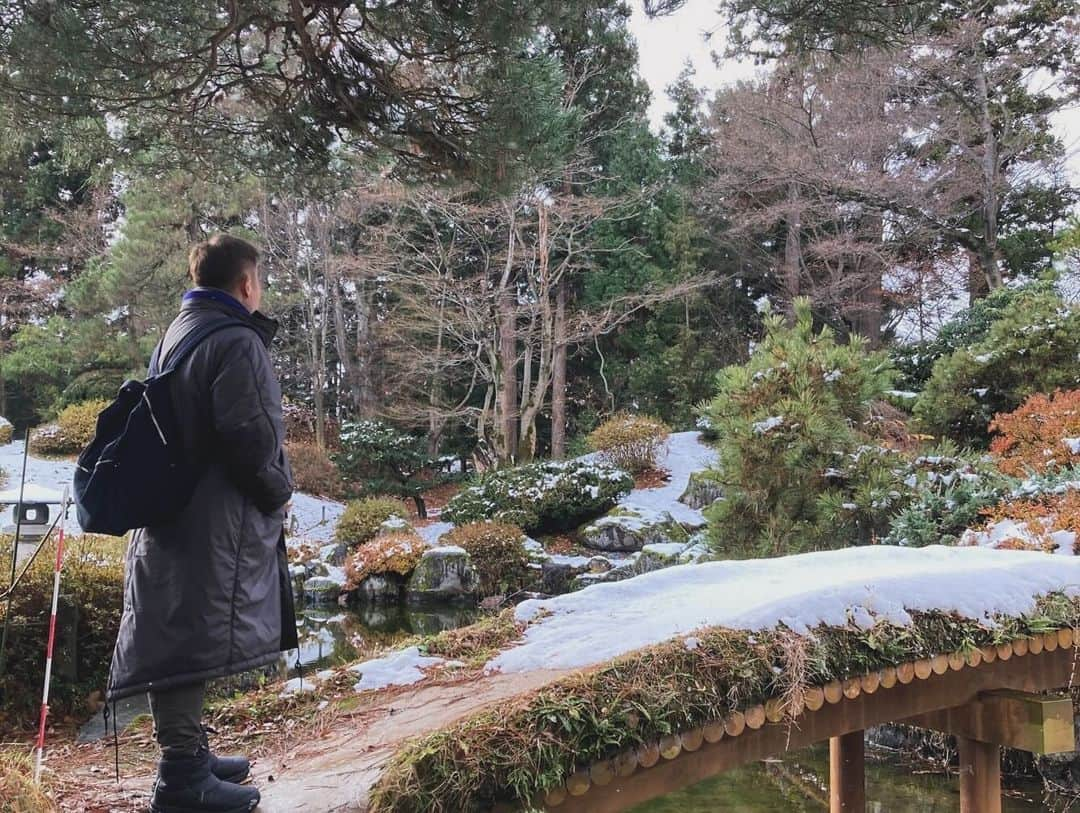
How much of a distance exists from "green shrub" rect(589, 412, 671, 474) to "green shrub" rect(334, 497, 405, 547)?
398cm

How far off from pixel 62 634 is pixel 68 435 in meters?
12.3

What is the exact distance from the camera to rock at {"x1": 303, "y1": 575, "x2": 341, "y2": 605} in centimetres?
917

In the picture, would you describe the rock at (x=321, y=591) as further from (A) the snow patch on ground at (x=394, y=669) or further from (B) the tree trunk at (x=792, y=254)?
(B) the tree trunk at (x=792, y=254)

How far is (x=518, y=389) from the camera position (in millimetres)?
16453

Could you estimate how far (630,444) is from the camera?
13109 millimetres

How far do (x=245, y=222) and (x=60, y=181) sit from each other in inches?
202

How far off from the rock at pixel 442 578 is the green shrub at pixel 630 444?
178 inches

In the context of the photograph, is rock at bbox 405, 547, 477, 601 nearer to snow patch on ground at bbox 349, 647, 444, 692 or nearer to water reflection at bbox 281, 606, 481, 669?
water reflection at bbox 281, 606, 481, 669

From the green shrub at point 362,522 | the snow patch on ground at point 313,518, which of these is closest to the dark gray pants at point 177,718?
the green shrub at point 362,522

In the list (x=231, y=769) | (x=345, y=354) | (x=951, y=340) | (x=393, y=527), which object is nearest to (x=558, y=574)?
(x=393, y=527)

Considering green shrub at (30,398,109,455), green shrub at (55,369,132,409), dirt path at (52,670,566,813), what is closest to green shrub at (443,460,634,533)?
green shrub at (30,398,109,455)

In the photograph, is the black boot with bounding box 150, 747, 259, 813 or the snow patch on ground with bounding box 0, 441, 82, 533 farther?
the snow patch on ground with bounding box 0, 441, 82, 533

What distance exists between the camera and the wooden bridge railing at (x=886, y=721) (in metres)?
2.09

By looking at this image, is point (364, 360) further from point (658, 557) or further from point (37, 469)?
point (658, 557)
